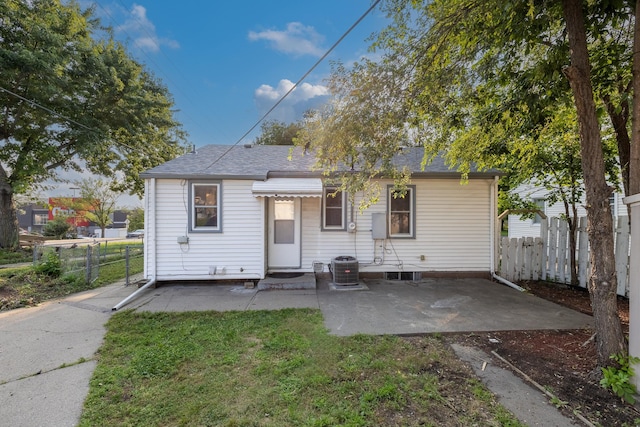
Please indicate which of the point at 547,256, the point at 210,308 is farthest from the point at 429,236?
the point at 210,308

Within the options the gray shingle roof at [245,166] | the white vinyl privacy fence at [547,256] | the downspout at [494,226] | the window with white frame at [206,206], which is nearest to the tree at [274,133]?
the gray shingle roof at [245,166]

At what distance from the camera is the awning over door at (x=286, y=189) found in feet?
21.5

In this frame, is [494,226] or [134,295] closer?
[134,295]

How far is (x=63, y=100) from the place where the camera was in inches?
469

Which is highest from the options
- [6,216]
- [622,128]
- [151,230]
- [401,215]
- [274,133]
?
[274,133]

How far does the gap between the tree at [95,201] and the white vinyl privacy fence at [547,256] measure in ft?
103

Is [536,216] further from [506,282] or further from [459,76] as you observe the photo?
[459,76]

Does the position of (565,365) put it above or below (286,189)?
below

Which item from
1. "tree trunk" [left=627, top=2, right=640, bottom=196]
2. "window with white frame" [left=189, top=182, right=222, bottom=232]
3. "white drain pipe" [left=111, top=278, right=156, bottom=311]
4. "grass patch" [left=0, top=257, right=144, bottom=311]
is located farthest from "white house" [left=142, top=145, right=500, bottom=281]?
"tree trunk" [left=627, top=2, right=640, bottom=196]

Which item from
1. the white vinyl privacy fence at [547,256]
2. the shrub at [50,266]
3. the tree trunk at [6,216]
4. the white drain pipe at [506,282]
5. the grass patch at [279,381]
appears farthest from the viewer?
the tree trunk at [6,216]

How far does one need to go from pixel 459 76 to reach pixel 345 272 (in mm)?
4594

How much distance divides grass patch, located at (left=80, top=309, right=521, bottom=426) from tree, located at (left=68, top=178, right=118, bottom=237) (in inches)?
1152

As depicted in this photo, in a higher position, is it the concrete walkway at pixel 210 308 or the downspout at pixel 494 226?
the downspout at pixel 494 226

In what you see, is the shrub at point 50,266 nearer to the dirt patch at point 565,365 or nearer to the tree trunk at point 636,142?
the dirt patch at point 565,365
